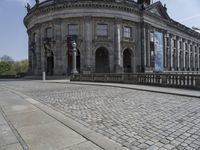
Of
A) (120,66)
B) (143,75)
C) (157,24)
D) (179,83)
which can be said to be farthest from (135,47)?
(179,83)

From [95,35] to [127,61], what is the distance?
1056 cm

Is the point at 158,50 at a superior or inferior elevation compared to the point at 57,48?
superior

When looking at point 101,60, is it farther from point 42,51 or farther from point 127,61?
point 42,51

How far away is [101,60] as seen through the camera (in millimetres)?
45156

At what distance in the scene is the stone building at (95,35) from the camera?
41.3m

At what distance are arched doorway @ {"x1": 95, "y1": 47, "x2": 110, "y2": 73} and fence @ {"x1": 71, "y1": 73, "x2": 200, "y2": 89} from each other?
54.5 feet

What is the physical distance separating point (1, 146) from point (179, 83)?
14.1 metres

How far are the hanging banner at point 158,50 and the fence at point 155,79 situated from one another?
27752 millimetres

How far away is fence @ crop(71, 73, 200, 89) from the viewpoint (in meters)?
15.1

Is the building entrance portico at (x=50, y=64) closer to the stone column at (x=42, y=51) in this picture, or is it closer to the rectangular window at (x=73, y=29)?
the stone column at (x=42, y=51)

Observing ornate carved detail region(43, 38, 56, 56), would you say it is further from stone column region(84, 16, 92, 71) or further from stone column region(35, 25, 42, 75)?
stone column region(84, 16, 92, 71)

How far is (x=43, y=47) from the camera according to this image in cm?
4500

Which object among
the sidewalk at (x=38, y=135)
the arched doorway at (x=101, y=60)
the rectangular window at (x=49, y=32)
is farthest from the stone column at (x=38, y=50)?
the sidewalk at (x=38, y=135)

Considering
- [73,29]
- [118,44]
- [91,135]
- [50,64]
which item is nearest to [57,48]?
[73,29]
